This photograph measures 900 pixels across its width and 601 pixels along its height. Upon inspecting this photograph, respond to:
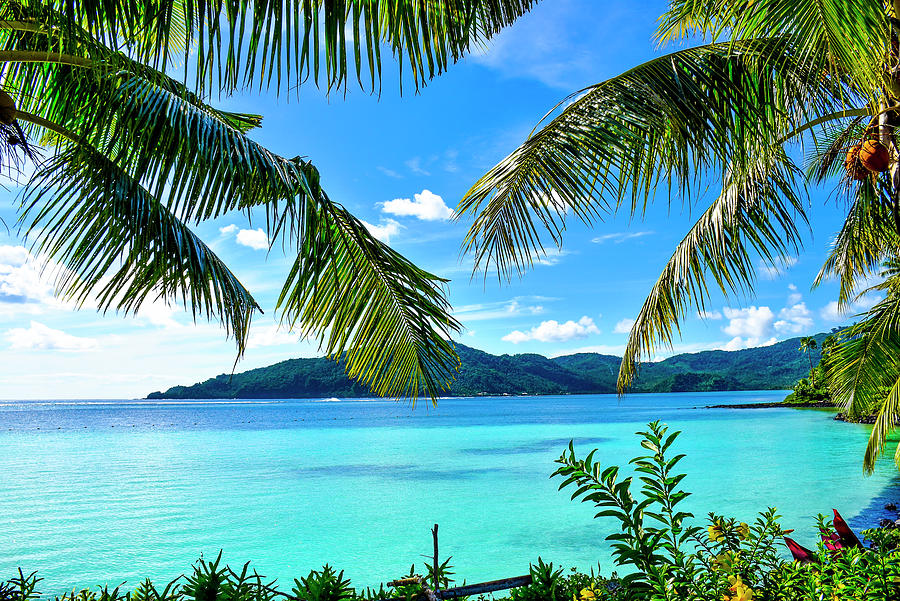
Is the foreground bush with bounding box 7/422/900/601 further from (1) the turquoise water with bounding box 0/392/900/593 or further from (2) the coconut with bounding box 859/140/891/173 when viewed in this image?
(1) the turquoise water with bounding box 0/392/900/593

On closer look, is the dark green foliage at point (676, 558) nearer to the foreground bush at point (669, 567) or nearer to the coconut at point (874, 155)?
the foreground bush at point (669, 567)

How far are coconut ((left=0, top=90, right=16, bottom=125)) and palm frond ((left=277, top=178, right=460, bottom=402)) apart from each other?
148cm

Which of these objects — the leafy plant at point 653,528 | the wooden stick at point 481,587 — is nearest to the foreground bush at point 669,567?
the leafy plant at point 653,528

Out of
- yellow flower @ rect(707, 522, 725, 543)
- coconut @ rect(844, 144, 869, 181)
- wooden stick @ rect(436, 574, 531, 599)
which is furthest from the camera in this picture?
coconut @ rect(844, 144, 869, 181)

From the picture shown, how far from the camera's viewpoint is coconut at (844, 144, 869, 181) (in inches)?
131

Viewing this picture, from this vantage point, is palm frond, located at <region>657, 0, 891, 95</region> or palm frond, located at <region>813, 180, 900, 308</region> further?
palm frond, located at <region>813, 180, 900, 308</region>

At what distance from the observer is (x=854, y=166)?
135 inches

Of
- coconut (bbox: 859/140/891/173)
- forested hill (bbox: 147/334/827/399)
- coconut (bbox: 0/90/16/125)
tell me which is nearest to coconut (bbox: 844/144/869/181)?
coconut (bbox: 859/140/891/173)

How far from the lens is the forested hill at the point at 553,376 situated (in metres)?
121

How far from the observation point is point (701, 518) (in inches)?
509

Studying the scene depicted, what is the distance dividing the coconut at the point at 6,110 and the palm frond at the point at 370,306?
4.84ft

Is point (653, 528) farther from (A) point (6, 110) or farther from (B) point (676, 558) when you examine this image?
(A) point (6, 110)

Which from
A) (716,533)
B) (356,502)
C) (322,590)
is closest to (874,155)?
(716,533)

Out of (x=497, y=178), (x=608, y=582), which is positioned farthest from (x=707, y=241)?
(x=608, y=582)
